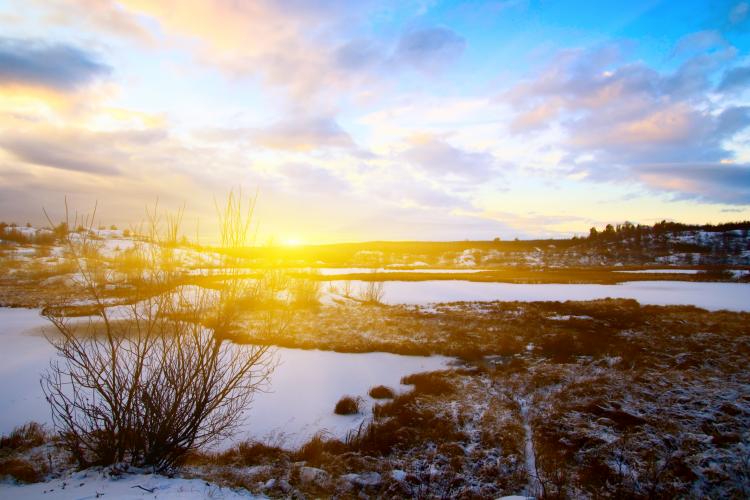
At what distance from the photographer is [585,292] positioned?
104 ft

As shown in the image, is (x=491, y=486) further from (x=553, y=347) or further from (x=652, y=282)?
(x=652, y=282)

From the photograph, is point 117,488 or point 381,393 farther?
point 381,393

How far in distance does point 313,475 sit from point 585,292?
3228 centimetres

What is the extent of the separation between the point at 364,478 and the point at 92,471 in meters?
4.25

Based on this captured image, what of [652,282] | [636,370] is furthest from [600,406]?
[652,282]

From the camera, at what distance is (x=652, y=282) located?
36562 millimetres

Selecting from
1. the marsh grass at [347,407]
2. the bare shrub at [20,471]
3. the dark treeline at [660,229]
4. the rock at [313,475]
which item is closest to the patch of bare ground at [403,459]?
the rock at [313,475]

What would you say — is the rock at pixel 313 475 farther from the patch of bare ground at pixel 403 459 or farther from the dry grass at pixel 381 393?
the dry grass at pixel 381 393

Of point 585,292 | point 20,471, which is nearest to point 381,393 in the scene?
point 20,471

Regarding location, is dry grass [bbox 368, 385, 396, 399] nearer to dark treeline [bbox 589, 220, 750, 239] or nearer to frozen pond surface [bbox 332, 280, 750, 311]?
frozen pond surface [bbox 332, 280, 750, 311]

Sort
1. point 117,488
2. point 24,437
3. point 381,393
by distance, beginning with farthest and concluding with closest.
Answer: point 381,393, point 24,437, point 117,488

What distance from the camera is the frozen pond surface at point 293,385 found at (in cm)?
867

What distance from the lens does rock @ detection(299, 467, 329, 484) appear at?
6.18 metres

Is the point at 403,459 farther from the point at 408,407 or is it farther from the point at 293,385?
the point at 293,385
